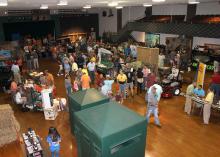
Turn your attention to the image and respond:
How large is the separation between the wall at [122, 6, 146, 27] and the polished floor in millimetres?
13276

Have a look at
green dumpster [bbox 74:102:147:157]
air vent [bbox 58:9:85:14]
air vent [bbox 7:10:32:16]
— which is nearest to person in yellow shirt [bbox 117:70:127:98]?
green dumpster [bbox 74:102:147:157]

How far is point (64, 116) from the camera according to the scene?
8.54 m

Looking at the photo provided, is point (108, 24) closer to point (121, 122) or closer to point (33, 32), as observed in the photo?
point (33, 32)

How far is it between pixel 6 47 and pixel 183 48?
573 inches

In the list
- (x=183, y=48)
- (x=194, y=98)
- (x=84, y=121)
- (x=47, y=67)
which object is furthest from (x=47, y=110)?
(x=183, y=48)

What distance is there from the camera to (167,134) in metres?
7.21

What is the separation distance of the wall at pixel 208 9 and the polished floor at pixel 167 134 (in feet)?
30.1

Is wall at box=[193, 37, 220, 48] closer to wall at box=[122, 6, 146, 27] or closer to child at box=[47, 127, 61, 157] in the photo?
wall at box=[122, 6, 146, 27]

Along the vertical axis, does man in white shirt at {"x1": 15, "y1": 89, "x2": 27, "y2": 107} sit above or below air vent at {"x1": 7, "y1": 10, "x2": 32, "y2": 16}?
below

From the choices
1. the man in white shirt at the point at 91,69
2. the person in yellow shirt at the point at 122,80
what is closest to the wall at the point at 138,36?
the man in white shirt at the point at 91,69

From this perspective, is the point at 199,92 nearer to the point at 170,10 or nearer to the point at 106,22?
the point at 170,10

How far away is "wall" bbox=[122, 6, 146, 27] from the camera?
20562 mm

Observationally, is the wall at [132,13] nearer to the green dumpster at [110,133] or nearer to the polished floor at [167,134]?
→ the polished floor at [167,134]

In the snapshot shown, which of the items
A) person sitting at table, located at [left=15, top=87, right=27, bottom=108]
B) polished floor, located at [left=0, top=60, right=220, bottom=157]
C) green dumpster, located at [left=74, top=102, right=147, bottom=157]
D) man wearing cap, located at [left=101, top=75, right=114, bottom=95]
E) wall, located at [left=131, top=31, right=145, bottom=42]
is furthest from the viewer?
wall, located at [left=131, top=31, right=145, bottom=42]
